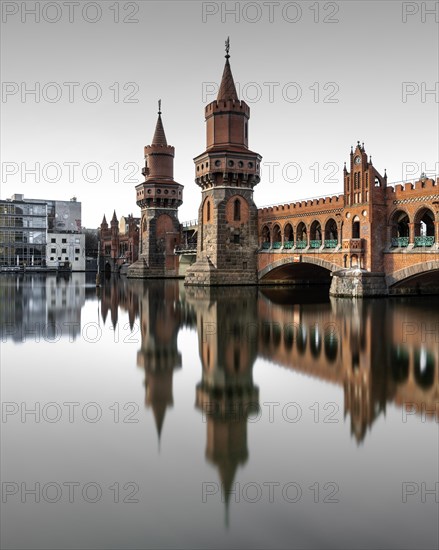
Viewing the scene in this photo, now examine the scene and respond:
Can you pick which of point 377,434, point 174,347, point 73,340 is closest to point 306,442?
point 377,434

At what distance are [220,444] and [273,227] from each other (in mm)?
39212

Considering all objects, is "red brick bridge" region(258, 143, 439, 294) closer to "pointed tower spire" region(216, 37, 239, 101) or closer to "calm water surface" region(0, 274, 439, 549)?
"pointed tower spire" region(216, 37, 239, 101)

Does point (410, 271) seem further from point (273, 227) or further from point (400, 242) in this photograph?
point (273, 227)

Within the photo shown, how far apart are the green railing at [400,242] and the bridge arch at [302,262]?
4.72 m

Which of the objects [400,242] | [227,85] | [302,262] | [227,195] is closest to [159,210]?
[227,195]

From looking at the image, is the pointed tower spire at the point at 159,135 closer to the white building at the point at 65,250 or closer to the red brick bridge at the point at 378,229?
the red brick bridge at the point at 378,229

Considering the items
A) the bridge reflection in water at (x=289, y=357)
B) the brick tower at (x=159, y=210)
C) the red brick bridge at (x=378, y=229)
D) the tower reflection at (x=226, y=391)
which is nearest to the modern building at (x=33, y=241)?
the brick tower at (x=159, y=210)

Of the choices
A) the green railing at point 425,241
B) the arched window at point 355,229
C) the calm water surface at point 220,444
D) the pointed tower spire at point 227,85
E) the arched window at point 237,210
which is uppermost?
the pointed tower spire at point 227,85

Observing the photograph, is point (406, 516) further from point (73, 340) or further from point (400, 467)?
point (73, 340)

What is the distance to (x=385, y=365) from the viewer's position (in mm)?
11695

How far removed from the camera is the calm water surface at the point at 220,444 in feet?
16.0

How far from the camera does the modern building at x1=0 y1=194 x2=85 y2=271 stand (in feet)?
315

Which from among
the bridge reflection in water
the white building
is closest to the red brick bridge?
the bridge reflection in water

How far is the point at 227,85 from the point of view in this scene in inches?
1781
